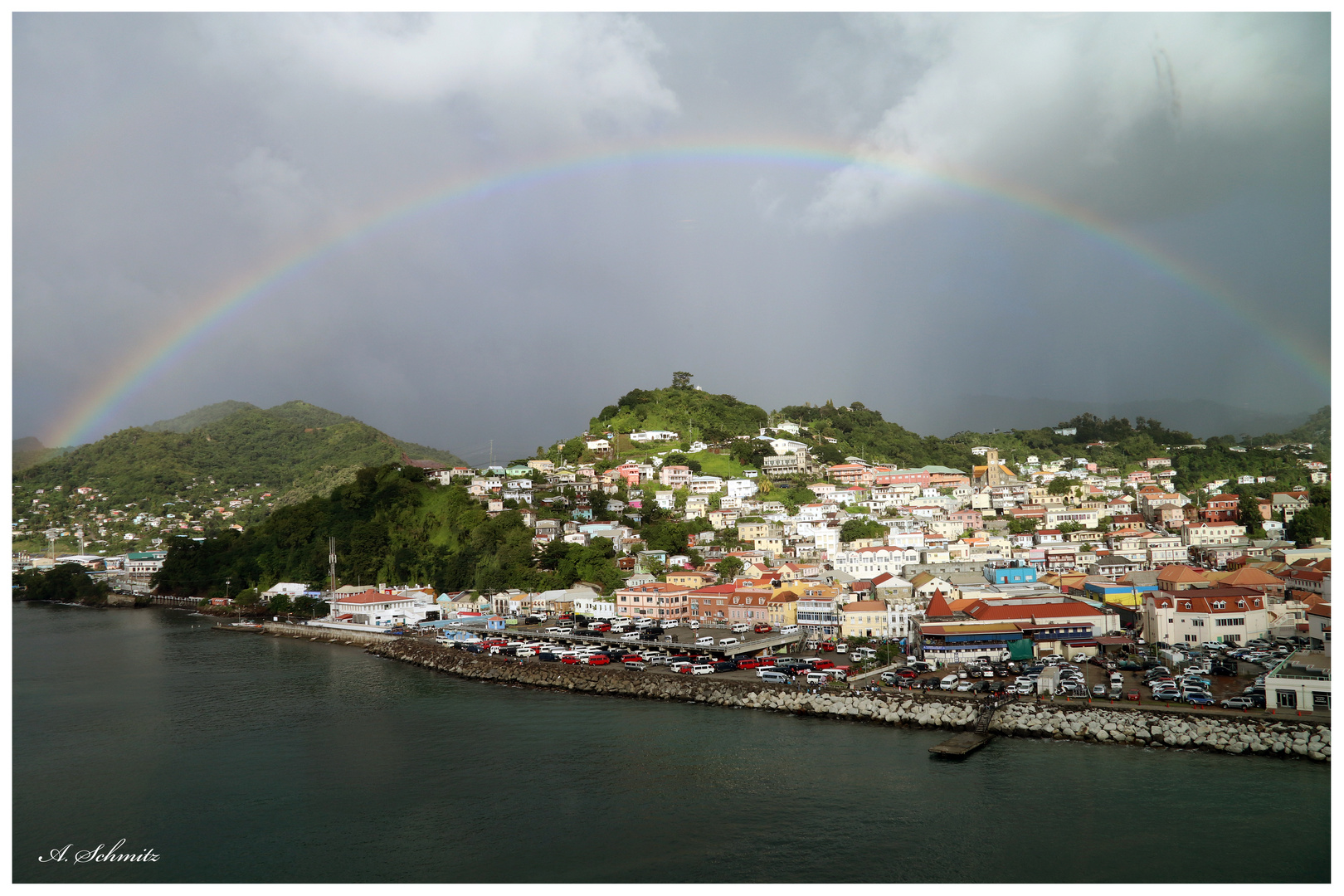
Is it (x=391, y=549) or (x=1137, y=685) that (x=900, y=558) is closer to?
(x=1137, y=685)

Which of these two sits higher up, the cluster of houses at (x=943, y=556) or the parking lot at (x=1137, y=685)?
the cluster of houses at (x=943, y=556)

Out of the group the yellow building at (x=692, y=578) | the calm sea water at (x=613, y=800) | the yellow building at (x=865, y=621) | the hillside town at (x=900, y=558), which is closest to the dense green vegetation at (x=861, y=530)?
the hillside town at (x=900, y=558)

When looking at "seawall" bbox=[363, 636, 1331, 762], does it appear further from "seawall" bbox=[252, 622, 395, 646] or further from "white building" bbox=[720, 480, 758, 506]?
"white building" bbox=[720, 480, 758, 506]

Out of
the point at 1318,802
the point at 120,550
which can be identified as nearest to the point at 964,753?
the point at 1318,802
